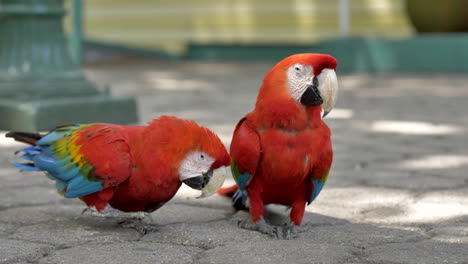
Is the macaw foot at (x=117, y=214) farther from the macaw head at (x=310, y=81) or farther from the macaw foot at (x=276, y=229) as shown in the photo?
the macaw head at (x=310, y=81)

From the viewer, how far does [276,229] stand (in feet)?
7.86

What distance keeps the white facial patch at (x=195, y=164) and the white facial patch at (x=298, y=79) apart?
335mm

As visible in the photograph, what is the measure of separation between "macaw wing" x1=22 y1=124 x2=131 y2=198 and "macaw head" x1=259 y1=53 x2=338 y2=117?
1.76 feet

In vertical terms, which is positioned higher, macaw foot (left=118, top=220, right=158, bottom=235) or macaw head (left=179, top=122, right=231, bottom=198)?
macaw head (left=179, top=122, right=231, bottom=198)

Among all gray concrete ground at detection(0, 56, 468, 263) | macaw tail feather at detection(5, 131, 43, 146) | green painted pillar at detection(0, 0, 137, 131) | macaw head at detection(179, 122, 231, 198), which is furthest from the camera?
green painted pillar at detection(0, 0, 137, 131)

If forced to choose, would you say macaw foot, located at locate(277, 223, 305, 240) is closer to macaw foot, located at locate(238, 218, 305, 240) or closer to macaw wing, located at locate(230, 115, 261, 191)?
macaw foot, located at locate(238, 218, 305, 240)

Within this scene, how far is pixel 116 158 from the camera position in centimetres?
227

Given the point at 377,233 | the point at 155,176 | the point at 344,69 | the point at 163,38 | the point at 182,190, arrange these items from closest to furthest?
the point at 155,176 < the point at 377,233 < the point at 182,190 < the point at 344,69 < the point at 163,38

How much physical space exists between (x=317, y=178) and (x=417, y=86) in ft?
15.6

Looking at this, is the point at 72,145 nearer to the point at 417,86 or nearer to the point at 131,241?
the point at 131,241

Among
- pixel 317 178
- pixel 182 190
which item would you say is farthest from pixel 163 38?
pixel 317 178

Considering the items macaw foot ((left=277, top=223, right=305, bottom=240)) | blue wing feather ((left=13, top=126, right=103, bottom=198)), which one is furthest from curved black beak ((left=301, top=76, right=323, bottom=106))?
blue wing feather ((left=13, top=126, right=103, bottom=198))

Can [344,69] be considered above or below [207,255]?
below

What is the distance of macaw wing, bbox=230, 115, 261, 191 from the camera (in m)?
2.32
